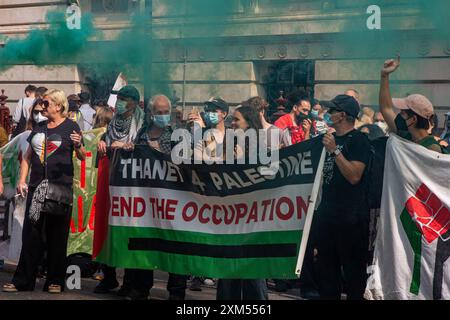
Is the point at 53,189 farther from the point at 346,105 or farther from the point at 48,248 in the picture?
the point at 346,105

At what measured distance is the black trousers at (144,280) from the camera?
7.31 meters

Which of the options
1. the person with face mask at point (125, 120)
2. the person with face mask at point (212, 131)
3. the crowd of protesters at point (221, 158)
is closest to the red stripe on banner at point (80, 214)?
the crowd of protesters at point (221, 158)

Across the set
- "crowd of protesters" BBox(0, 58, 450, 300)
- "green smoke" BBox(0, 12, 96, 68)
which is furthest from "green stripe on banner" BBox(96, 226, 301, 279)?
"green smoke" BBox(0, 12, 96, 68)

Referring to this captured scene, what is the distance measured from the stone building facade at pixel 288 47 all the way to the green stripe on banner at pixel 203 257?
7.40 m

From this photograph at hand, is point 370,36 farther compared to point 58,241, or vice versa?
point 370,36

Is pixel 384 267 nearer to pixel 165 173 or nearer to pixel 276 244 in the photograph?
pixel 276 244

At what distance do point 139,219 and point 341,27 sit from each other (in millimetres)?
8077

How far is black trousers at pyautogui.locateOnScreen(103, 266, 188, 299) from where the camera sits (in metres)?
7.31

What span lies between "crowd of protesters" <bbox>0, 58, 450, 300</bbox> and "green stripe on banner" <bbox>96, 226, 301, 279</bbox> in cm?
12

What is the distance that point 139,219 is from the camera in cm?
725

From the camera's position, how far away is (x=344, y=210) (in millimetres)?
6324

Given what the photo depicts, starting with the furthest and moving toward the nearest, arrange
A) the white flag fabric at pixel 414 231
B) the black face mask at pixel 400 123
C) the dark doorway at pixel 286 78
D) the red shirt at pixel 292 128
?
the dark doorway at pixel 286 78
the red shirt at pixel 292 128
the black face mask at pixel 400 123
the white flag fabric at pixel 414 231

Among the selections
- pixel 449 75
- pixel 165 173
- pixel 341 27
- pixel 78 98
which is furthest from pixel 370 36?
pixel 165 173

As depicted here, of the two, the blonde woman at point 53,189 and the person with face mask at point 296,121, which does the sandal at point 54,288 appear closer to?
the blonde woman at point 53,189
